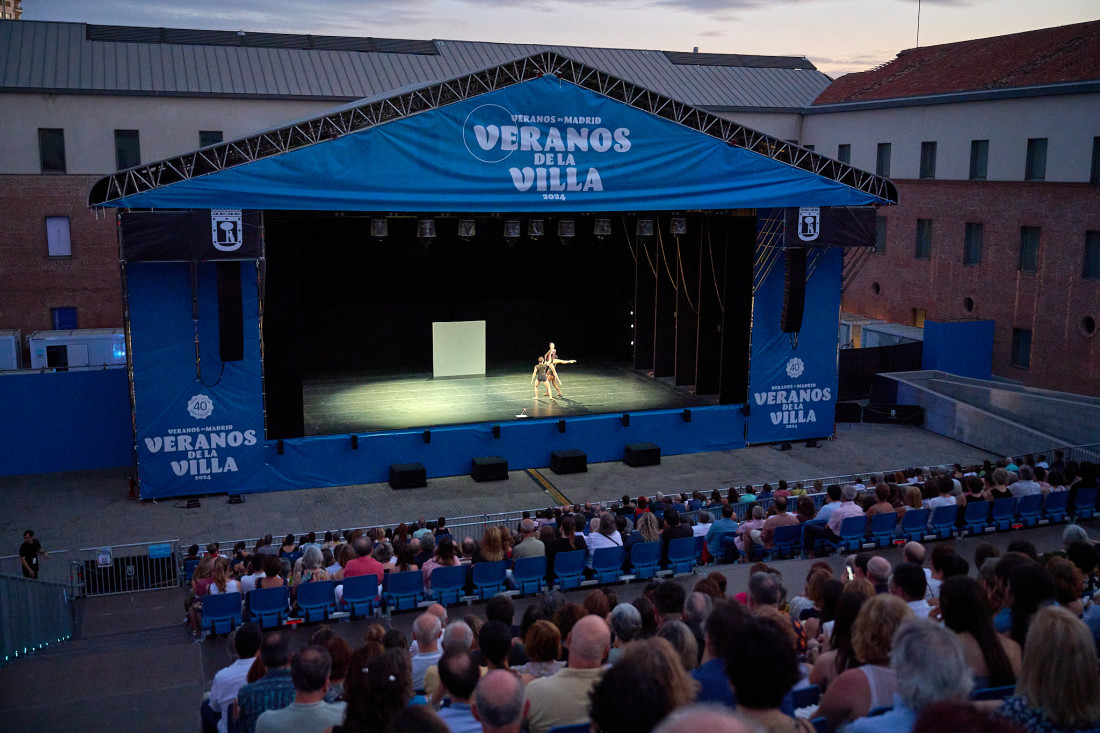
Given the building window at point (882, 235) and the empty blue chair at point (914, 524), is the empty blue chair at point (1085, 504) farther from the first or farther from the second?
the building window at point (882, 235)

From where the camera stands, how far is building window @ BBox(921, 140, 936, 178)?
3186cm

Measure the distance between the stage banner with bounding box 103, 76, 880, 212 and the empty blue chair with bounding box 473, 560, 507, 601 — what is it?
9.19 metres

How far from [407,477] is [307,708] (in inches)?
576

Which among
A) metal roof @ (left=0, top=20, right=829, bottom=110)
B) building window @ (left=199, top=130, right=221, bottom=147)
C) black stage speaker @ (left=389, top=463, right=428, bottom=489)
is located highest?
metal roof @ (left=0, top=20, right=829, bottom=110)

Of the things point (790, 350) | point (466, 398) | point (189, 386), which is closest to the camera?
point (189, 386)

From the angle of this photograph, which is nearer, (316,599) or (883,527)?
(316,599)

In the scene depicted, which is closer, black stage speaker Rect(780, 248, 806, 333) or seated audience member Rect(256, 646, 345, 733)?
seated audience member Rect(256, 646, 345, 733)

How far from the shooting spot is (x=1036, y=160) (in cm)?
2786

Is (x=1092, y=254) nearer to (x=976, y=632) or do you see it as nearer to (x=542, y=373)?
(x=542, y=373)

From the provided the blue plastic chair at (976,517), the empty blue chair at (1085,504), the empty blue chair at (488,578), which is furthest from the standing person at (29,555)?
the empty blue chair at (1085,504)

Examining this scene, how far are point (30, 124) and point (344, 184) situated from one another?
17.2 m

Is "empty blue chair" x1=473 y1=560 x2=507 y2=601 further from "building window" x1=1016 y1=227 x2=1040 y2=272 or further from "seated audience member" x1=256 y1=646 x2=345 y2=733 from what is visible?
"building window" x1=1016 y1=227 x2=1040 y2=272

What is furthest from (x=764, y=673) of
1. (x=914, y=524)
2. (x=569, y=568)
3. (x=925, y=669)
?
(x=914, y=524)

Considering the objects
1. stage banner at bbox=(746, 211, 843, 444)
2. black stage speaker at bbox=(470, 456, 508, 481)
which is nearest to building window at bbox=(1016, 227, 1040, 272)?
stage banner at bbox=(746, 211, 843, 444)
